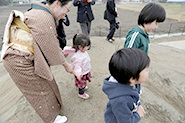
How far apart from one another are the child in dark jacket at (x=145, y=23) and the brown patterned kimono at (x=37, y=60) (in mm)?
820

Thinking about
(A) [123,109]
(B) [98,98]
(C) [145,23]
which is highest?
(C) [145,23]

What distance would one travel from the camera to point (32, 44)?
1.24 meters

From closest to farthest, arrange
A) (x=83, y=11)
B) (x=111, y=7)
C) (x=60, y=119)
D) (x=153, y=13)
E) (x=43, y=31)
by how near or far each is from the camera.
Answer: (x=43, y=31) < (x=153, y=13) < (x=60, y=119) < (x=83, y=11) < (x=111, y=7)

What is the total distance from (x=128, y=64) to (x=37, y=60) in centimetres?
87

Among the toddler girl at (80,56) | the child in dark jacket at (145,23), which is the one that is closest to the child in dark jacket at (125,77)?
the child in dark jacket at (145,23)

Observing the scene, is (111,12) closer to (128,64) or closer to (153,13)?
(153,13)

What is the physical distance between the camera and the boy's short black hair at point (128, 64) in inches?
33.7

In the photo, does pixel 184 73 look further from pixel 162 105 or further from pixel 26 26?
pixel 26 26

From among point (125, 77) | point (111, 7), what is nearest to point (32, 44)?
point (125, 77)

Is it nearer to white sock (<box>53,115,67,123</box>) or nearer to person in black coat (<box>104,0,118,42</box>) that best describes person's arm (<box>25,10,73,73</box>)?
white sock (<box>53,115,67,123</box>)

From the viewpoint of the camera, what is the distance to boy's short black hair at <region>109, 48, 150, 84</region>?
2.81ft

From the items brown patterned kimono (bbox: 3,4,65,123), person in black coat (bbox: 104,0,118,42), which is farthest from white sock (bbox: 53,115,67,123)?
person in black coat (bbox: 104,0,118,42)

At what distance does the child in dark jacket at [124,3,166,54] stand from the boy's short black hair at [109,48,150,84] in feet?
1.80

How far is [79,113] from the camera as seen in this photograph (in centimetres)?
197
